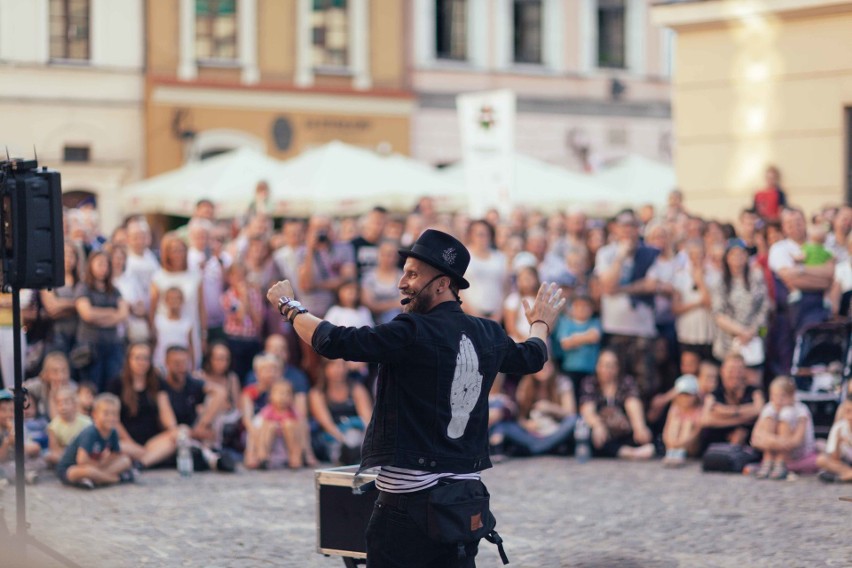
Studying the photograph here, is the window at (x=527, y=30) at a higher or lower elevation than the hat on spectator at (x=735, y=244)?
higher

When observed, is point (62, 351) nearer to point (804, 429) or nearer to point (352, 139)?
point (804, 429)

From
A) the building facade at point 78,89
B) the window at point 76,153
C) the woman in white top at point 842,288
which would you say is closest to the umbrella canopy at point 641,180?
the building facade at point 78,89

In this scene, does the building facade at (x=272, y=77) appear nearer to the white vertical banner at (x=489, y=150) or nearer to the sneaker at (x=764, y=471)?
the white vertical banner at (x=489, y=150)

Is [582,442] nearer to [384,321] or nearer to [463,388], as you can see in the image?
[384,321]

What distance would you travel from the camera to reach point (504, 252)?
1538 centimetres

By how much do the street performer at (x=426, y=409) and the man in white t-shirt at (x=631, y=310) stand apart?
810cm

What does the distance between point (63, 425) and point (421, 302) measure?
689cm

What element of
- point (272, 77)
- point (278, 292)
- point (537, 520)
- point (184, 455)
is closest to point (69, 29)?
point (272, 77)

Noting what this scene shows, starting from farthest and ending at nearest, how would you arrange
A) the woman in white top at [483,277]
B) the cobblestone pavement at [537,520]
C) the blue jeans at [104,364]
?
1. the woman in white top at [483,277]
2. the blue jeans at [104,364]
3. the cobblestone pavement at [537,520]

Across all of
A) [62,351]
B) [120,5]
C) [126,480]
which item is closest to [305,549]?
[126,480]

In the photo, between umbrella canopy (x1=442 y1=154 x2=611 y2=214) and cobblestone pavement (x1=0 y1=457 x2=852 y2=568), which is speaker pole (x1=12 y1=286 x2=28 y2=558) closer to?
cobblestone pavement (x1=0 y1=457 x2=852 y2=568)

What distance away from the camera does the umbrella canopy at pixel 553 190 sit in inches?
966

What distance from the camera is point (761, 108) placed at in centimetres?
1752

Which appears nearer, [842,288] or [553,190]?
[842,288]
